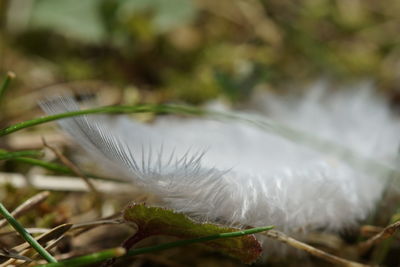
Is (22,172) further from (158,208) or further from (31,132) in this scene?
(158,208)

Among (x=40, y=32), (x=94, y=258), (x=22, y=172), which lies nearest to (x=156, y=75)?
(x=40, y=32)

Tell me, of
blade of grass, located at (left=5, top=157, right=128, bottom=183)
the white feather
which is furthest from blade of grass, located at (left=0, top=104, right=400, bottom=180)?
blade of grass, located at (left=5, top=157, right=128, bottom=183)

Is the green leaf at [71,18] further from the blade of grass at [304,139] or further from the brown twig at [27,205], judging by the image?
the brown twig at [27,205]

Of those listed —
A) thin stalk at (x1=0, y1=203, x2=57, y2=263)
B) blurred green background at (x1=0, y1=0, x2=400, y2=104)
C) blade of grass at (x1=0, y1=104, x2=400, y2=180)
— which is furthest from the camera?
blurred green background at (x1=0, y1=0, x2=400, y2=104)

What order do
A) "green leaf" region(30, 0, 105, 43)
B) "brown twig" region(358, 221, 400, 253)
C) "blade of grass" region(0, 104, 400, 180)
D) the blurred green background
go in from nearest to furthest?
"brown twig" region(358, 221, 400, 253) < "blade of grass" region(0, 104, 400, 180) < the blurred green background < "green leaf" region(30, 0, 105, 43)

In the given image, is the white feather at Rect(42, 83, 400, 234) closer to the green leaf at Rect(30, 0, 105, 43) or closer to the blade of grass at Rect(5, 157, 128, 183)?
the blade of grass at Rect(5, 157, 128, 183)

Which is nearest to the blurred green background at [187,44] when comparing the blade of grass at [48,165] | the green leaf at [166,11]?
the green leaf at [166,11]

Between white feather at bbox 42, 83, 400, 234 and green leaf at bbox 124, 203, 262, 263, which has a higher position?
white feather at bbox 42, 83, 400, 234

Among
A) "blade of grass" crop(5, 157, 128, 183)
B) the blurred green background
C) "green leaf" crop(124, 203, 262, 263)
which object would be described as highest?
→ the blurred green background
